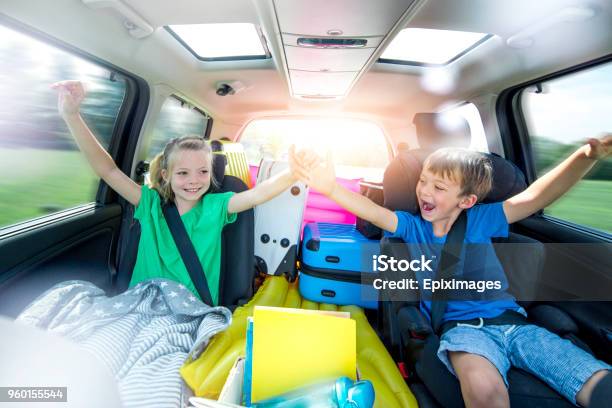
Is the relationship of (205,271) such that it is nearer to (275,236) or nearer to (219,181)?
(219,181)

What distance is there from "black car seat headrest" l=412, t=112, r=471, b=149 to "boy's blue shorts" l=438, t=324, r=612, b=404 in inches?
45.3

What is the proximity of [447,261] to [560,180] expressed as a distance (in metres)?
0.52

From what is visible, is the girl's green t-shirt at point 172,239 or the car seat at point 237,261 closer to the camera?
the girl's green t-shirt at point 172,239

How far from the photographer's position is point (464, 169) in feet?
4.48

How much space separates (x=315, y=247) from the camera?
2.02 meters

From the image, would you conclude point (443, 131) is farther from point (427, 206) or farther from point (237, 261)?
point (237, 261)

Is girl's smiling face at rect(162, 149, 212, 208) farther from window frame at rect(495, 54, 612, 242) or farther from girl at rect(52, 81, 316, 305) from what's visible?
window frame at rect(495, 54, 612, 242)

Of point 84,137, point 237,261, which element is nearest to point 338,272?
point 237,261

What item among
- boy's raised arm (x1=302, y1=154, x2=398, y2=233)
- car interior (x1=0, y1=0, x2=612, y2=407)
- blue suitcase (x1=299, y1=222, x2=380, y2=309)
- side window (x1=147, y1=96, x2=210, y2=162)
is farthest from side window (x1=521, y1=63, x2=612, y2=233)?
side window (x1=147, y1=96, x2=210, y2=162)

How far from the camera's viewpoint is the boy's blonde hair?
136cm

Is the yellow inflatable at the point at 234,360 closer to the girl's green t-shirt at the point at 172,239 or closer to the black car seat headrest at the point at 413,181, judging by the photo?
the girl's green t-shirt at the point at 172,239

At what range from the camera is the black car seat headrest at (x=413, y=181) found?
1.57 metres

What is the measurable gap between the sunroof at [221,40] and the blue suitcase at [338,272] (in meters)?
1.26

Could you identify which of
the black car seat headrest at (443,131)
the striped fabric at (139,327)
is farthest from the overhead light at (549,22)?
the striped fabric at (139,327)
